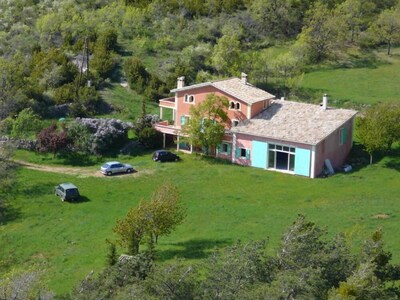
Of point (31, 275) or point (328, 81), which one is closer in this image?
point (31, 275)

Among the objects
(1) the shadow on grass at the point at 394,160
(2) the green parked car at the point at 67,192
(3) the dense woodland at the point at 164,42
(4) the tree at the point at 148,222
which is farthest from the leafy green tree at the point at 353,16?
(4) the tree at the point at 148,222

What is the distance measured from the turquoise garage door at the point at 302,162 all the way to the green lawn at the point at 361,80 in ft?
58.6

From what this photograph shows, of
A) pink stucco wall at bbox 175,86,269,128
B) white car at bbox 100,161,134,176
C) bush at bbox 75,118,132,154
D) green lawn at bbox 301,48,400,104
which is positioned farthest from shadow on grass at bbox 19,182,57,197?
green lawn at bbox 301,48,400,104

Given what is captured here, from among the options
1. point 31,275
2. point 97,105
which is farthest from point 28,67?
point 31,275

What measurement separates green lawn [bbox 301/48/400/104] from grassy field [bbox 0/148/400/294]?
17.2m

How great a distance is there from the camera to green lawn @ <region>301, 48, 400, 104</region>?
238 feet

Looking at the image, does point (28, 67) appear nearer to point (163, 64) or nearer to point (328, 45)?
point (163, 64)

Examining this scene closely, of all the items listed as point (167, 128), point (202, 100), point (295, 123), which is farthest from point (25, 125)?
point (295, 123)

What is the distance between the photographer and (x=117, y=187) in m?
52.6

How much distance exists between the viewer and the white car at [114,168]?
2163 inches

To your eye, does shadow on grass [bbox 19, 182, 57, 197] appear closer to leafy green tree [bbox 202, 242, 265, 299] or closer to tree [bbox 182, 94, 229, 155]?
tree [bbox 182, 94, 229, 155]

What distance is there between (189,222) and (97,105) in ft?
81.0

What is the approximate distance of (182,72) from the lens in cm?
7456

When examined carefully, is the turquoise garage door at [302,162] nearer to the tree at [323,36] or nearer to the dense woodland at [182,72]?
the dense woodland at [182,72]
